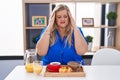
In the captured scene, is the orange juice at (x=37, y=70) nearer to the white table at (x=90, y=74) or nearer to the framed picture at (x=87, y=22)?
the white table at (x=90, y=74)

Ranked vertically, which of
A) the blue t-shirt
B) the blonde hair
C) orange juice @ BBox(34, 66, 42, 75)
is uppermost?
the blonde hair

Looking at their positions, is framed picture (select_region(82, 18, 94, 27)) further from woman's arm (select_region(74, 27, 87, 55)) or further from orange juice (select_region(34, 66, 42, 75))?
orange juice (select_region(34, 66, 42, 75))

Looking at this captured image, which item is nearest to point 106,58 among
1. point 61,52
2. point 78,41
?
point 78,41

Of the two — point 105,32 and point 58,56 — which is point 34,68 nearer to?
point 58,56

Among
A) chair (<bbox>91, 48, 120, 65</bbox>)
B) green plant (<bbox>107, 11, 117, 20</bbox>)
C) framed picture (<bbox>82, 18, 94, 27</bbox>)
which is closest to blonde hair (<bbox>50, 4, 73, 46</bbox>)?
chair (<bbox>91, 48, 120, 65</bbox>)

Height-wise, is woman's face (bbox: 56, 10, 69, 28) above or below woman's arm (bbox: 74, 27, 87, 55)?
above

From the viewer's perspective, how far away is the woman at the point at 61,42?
2.14 m

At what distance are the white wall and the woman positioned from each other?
124cm

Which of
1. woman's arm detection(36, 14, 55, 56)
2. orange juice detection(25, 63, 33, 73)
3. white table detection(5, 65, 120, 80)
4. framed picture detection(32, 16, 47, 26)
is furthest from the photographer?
framed picture detection(32, 16, 47, 26)

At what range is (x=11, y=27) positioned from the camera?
330cm

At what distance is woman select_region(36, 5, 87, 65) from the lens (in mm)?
2145

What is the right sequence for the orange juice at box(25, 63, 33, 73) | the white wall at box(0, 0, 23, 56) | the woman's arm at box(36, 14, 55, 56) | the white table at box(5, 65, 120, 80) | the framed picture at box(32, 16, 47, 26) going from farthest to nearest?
the white wall at box(0, 0, 23, 56), the framed picture at box(32, 16, 47, 26), the woman's arm at box(36, 14, 55, 56), the orange juice at box(25, 63, 33, 73), the white table at box(5, 65, 120, 80)

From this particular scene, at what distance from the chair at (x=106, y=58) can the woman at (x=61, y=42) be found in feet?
0.51

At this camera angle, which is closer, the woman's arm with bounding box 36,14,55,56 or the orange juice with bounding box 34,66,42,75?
the orange juice with bounding box 34,66,42,75
